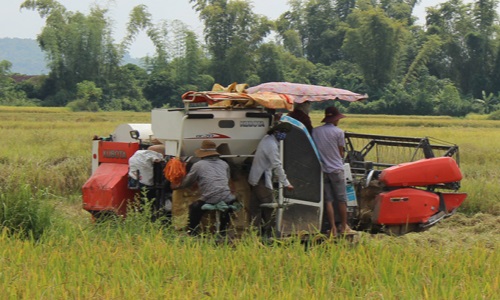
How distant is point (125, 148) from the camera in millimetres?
8812

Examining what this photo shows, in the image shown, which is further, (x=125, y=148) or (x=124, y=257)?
(x=125, y=148)

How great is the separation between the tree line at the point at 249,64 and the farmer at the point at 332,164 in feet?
98.4

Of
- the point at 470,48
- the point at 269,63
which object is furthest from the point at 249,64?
the point at 470,48

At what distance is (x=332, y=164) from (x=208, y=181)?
1.28 m

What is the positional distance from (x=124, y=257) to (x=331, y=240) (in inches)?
78.7

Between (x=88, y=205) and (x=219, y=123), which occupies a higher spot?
(x=219, y=123)

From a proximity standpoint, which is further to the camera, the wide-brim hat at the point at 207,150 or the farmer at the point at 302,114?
the farmer at the point at 302,114

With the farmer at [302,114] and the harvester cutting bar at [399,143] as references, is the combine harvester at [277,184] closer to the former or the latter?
the harvester cutting bar at [399,143]

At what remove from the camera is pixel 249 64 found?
44844 millimetres

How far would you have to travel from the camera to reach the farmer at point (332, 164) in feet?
26.4

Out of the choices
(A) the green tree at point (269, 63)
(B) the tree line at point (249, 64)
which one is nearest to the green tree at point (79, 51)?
(B) the tree line at point (249, 64)

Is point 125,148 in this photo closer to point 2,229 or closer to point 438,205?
point 2,229

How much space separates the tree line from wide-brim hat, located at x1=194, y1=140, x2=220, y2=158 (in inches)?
1181

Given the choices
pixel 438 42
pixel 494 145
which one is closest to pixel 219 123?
pixel 494 145
